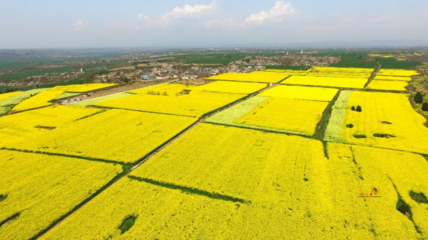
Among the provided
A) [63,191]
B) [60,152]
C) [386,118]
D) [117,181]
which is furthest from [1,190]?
[386,118]

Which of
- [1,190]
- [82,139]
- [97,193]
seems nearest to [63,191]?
[97,193]

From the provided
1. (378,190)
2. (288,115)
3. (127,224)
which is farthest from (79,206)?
(288,115)

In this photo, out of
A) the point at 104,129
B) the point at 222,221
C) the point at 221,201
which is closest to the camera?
the point at 222,221

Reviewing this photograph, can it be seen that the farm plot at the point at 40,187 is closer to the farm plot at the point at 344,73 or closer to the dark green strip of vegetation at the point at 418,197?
the dark green strip of vegetation at the point at 418,197

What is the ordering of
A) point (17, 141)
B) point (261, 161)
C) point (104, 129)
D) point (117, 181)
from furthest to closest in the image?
point (104, 129)
point (17, 141)
point (261, 161)
point (117, 181)

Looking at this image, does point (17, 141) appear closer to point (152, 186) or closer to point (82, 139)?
point (82, 139)

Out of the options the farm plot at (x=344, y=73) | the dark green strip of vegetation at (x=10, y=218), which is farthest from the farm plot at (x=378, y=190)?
the farm plot at (x=344, y=73)

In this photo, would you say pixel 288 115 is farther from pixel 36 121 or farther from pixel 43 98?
pixel 43 98

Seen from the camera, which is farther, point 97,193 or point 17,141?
point 17,141
